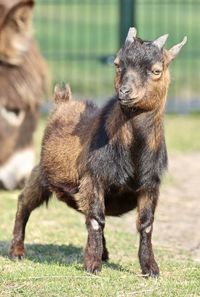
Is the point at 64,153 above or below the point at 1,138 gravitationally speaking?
above

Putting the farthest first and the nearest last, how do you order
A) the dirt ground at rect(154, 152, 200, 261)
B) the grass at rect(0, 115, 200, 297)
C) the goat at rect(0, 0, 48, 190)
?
the goat at rect(0, 0, 48, 190), the dirt ground at rect(154, 152, 200, 261), the grass at rect(0, 115, 200, 297)

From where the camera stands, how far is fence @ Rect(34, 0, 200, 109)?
52.3 ft

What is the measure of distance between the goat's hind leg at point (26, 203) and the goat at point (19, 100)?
2.94 meters

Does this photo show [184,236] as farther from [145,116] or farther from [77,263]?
[145,116]

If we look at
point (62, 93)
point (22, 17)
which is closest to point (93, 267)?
point (62, 93)

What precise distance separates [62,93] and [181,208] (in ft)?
9.58

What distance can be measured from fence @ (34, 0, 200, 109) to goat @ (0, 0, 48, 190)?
3312mm

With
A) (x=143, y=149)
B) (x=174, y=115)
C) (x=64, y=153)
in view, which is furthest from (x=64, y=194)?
(x=174, y=115)

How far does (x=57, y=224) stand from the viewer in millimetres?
8086

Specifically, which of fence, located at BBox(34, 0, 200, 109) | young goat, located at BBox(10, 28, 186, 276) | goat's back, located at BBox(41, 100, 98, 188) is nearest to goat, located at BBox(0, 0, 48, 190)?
goat's back, located at BBox(41, 100, 98, 188)

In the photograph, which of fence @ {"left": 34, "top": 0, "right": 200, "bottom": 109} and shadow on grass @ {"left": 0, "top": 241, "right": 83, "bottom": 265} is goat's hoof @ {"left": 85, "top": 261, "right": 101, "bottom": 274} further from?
fence @ {"left": 34, "top": 0, "right": 200, "bottom": 109}

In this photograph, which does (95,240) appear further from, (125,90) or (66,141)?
(125,90)

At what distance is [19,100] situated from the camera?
9.46 metres

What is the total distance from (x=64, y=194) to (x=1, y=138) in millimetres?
3480
